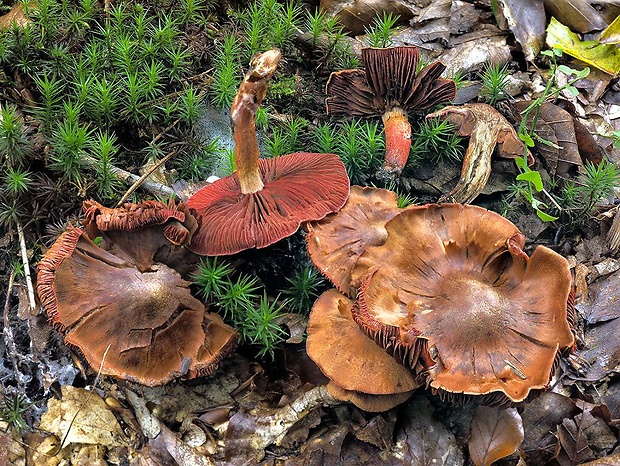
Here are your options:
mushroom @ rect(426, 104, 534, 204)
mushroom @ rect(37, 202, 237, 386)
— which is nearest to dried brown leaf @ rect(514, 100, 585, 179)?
mushroom @ rect(426, 104, 534, 204)

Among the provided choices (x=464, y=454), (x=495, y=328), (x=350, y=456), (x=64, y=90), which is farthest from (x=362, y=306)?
(x=64, y=90)

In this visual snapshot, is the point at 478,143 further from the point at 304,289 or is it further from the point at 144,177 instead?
the point at 144,177

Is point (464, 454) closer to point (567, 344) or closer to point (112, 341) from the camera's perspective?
point (567, 344)

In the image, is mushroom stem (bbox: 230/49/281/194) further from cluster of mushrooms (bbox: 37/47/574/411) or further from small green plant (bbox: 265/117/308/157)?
small green plant (bbox: 265/117/308/157)

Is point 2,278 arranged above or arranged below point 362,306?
below

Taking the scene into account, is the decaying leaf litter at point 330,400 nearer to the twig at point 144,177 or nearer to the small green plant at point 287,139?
the twig at point 144,177

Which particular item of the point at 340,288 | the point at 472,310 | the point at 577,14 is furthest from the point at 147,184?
the point at 577,14
